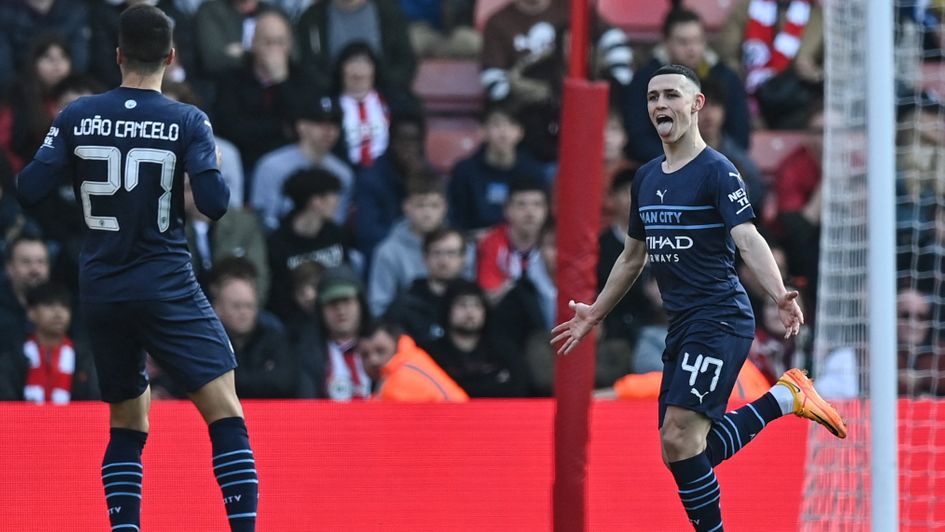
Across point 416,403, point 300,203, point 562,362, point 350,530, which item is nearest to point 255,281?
point 300,203

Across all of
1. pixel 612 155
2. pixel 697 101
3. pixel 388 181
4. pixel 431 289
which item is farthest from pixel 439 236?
pixel 697 101

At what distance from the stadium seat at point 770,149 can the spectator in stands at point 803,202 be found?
0.53 ft

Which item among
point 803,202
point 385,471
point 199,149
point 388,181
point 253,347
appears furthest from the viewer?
point 803,202

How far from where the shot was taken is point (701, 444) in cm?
556

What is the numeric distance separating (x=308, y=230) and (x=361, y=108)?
111 cm

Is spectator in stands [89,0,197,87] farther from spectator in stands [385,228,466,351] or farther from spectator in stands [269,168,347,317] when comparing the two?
spectator in stands [385,228,466,351]

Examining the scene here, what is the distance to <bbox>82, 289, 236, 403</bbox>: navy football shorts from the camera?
17.4 ft

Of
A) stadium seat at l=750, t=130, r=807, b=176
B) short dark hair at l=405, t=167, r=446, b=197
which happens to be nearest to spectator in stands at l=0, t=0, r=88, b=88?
short dark hair at l=405, t=167, r=446, b=197

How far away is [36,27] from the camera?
1050 cm

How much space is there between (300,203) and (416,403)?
296cm

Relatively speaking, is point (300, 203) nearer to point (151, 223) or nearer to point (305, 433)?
point (305, 433)

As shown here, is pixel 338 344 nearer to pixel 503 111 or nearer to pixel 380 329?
pixel 380 329

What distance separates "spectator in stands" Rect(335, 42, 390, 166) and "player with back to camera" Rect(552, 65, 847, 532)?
4.94 metres

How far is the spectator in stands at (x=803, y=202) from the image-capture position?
10211 mm
